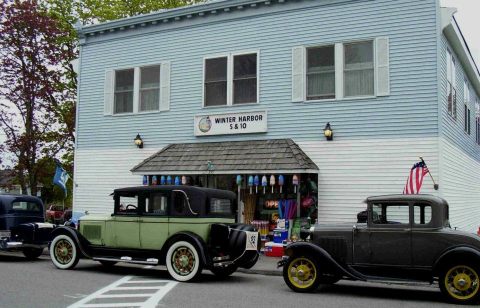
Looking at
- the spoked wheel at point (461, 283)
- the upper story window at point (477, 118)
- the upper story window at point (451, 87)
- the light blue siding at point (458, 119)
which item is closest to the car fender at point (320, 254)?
the spoked wheel at point (461, 283)

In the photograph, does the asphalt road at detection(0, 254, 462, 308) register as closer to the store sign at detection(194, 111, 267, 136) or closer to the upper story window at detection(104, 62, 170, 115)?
the store sign at detection(194, 111, 267, 136)

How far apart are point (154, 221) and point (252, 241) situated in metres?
2.09

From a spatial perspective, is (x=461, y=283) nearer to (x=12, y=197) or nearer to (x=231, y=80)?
(x=231, y=80)

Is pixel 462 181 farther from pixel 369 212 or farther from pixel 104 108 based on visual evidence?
pixel 104 108

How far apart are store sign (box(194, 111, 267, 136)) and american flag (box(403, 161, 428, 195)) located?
14.7ft

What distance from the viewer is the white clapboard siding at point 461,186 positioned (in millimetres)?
13945

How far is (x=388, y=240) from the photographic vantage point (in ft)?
29.9

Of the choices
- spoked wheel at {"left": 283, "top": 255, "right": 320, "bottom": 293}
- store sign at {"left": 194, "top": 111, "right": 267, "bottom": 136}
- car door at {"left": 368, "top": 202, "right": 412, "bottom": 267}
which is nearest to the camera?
car door at {"left": 368, "top": 202, "right": 412, "bottom": 267}

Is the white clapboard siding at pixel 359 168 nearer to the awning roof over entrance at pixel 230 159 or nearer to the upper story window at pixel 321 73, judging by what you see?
the awning roof over entrance at pixel 230 159

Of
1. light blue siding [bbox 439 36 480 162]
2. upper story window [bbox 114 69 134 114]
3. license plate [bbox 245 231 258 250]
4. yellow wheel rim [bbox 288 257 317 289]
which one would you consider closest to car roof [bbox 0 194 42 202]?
upper story window [bbox 114 69 134 114]

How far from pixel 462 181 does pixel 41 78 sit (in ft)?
62.4

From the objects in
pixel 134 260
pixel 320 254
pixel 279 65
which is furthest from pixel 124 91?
pixel 320 254

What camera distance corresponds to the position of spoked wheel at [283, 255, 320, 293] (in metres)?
9.38

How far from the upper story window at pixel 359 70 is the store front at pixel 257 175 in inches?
89.2
